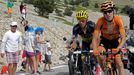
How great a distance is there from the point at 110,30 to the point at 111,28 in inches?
2.6

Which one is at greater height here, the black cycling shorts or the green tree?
the black cycling shorts

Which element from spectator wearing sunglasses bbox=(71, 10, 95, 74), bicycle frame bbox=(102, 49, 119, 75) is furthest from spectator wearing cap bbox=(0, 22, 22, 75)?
bicycle frame bbox=(102, 49, 119, 75)

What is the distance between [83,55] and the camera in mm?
11867

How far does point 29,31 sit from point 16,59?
2028mm

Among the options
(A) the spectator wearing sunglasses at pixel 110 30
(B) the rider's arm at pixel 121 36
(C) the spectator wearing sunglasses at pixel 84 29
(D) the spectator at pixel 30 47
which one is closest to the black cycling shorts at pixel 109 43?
(A) the spectator wearing sunglasses at pixel 110 30

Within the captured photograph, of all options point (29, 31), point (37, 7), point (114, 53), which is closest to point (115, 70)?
point (114, 53)

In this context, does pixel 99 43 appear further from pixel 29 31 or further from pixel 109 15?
pixel 29 31

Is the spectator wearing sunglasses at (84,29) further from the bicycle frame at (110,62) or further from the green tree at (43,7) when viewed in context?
the green tree at (43,7)

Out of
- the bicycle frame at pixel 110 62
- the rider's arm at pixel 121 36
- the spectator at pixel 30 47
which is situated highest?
the rider's arm at pixel 121 36

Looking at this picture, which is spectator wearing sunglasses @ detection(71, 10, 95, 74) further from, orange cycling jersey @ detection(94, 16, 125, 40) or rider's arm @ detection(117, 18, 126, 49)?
rider's arm @ detection(117, 18, 126, 49)

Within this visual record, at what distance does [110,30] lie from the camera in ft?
31.2

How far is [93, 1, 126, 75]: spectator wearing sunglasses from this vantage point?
9062 millimetres

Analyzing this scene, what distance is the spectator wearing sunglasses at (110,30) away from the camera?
9062mm

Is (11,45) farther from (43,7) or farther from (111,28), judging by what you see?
(43,7)
